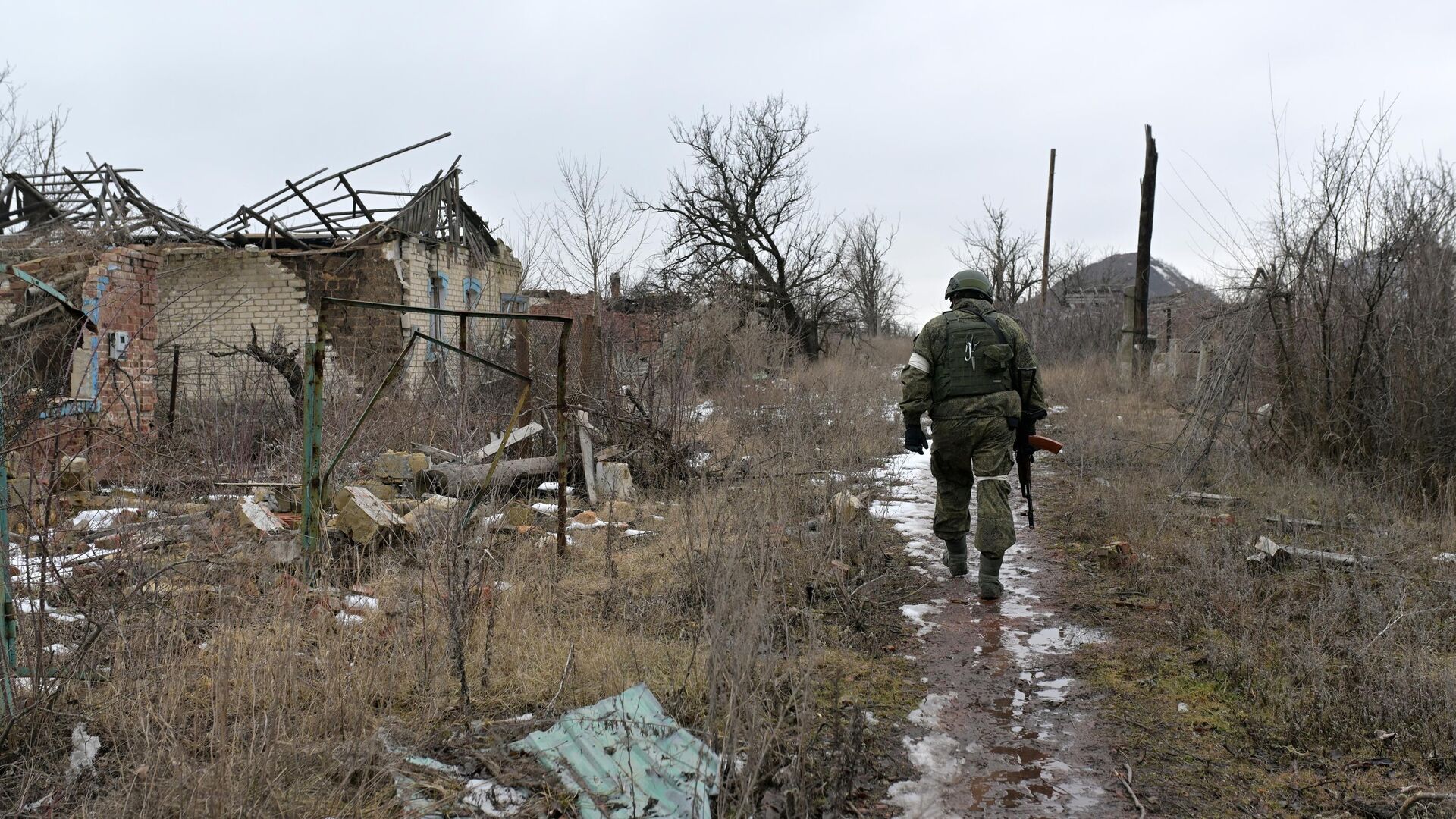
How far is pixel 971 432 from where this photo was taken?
5301 mm

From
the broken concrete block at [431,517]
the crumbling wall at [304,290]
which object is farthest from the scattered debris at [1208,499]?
the crumbling wall at [304,290]

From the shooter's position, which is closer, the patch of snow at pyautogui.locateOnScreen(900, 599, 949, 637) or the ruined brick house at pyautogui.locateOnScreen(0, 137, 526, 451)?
the patch of snow at pyautogui.locateOnScreen(900, 599, 949, 637)

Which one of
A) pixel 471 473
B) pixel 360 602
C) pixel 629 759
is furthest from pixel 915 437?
pixel 471 473

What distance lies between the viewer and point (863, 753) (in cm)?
305

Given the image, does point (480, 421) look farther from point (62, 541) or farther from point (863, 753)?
point (863, 753)

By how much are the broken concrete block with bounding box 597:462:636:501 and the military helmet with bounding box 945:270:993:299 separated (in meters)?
3.36

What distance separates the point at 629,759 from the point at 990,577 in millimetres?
3005

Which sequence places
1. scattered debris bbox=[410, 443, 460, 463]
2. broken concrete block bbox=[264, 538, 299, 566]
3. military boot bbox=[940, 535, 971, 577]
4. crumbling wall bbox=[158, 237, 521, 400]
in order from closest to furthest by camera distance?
broken concrete block bbox=[264, 538, 299, 566], military boot bbox=[940, 535, 971, 577], scattered debris bbox=[410, 443, 460, 463], crumbling wall bbox=[158, 237, 521, 400]

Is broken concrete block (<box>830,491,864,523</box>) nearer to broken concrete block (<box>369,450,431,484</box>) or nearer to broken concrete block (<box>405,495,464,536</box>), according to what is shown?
broken concrete block (<box>405,495,464,536</box>)

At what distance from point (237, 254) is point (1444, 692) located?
15627 millimetres

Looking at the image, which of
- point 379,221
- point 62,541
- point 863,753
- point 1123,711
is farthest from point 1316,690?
point 379,221

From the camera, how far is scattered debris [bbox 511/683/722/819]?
2.68 m

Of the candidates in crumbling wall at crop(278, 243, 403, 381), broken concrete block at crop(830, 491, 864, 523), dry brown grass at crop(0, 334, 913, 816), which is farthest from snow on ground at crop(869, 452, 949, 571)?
crumbling wall at crop(278, 243, 403, 381)

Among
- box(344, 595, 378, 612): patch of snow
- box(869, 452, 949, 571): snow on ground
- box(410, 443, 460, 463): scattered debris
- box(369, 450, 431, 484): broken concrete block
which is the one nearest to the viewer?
box(344, 595, 378, 612): patch of snow
